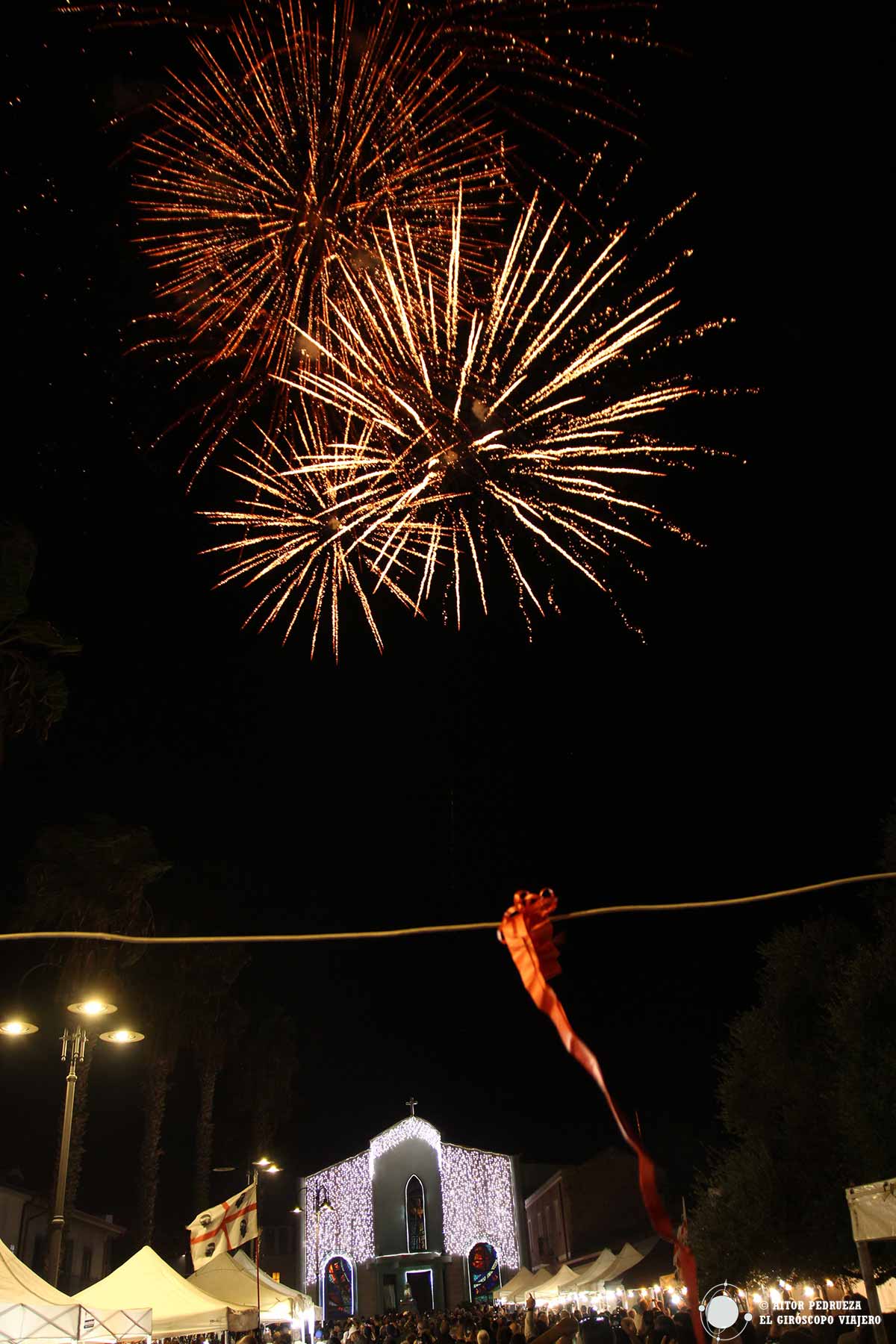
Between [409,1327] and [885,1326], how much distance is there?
48.5 ft

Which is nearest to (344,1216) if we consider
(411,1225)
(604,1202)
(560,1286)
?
(411,1225)

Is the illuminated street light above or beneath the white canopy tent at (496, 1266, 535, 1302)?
above

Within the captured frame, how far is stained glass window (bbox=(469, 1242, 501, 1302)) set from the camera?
4828 cm

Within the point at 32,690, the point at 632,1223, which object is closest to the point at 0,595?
the point at 32,690

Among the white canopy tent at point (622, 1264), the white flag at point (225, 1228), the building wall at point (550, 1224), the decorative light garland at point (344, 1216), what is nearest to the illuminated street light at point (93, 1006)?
the white flag at point (225, 1228)

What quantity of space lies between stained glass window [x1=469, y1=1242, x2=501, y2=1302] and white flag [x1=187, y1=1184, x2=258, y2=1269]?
3860 centimetres

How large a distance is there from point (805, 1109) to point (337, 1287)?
40232mm

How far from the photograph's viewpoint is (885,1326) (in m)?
10.9

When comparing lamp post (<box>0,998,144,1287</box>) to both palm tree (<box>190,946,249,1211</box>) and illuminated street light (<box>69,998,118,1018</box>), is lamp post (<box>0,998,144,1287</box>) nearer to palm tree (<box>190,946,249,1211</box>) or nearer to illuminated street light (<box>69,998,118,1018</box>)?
illuminated street light (<box>69,998,118,1018</box>)

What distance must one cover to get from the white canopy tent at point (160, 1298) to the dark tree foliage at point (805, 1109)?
30.9 feet

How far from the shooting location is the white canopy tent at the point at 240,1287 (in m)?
16.1

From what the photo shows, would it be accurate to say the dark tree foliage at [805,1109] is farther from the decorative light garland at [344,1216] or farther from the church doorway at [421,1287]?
the church doorway at [421,1287]

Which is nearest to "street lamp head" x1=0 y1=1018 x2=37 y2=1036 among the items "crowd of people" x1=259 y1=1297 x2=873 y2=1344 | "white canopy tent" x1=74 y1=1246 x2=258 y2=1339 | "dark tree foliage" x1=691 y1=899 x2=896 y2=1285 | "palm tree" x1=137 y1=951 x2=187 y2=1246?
"white canopy tent" x1=74 y1=1246 x2=258 y2=1339

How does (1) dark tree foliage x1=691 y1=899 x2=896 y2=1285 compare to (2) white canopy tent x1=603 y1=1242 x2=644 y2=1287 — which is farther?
(2) white canopy tent x1=603 y1=1242 x2=644 y2=1287
